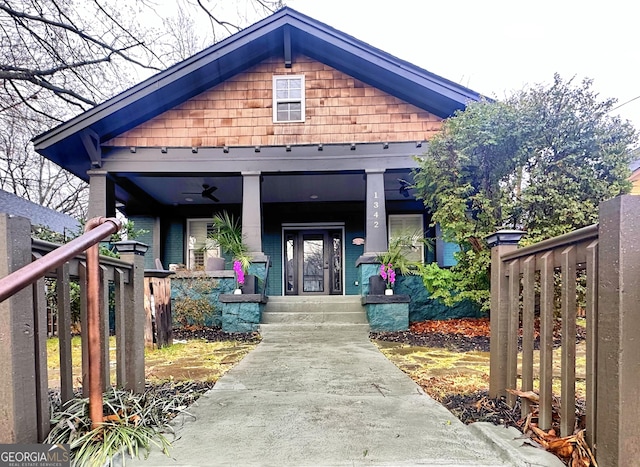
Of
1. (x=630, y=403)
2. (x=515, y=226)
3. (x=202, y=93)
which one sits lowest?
(x=630, y=403)

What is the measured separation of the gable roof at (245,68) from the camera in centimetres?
661

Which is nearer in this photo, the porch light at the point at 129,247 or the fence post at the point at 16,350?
the fence post at the point at 16,350

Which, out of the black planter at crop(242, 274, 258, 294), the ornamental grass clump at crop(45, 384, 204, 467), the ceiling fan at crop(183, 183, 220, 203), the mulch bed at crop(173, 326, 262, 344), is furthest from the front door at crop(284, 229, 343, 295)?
the ornamental grass clump at crop(45, 384, 204, 467)

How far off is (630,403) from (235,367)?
2.89m

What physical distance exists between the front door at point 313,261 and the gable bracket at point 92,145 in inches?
188

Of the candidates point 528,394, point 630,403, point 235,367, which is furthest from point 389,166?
point 630,403

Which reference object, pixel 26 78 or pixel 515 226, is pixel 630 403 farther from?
pixel 26 78

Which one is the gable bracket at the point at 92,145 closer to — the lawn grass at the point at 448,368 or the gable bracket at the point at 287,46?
the gable bracket at the point at 287,46

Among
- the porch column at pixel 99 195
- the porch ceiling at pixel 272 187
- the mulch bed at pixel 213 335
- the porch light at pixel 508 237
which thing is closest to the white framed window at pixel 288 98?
the porch ceiling at pixel 272 187

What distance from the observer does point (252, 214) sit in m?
6.84

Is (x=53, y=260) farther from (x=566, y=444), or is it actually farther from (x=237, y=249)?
(x=237, y=249)

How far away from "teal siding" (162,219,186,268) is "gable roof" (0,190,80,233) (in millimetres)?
2059

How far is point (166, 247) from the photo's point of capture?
987cm

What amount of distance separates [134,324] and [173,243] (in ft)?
27.4
